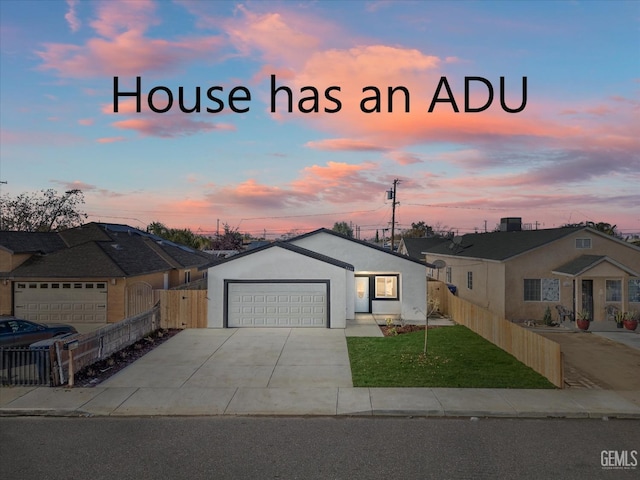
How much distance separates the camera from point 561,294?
24.8 metres

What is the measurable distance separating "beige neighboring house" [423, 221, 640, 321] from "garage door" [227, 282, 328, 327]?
10.3m

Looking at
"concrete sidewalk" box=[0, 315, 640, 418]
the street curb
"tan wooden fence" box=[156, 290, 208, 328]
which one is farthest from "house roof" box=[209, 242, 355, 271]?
the street curb

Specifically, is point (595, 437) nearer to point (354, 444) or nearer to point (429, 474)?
point (429, 474)

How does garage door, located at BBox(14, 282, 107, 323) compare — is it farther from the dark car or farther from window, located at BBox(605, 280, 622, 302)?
window, located at BBox(605, 280, 622, 302)

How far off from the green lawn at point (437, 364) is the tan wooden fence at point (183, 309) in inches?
305

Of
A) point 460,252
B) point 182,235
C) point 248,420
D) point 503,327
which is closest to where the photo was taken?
point 248,420

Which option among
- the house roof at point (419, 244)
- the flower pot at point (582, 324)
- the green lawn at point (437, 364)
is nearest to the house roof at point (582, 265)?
the flower pot at point (582, 324)

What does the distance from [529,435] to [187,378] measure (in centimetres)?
945

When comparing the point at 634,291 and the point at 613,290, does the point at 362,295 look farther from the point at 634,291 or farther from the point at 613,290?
the point at 634,291

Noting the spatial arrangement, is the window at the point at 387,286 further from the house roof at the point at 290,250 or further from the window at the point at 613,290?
the window at the point at 613,290

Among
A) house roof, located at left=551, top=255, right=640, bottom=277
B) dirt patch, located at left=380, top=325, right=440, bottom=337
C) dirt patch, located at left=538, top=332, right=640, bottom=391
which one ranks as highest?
house roof, located at left=551, top=255, right=640, bottom=277

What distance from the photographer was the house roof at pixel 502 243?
25266 mm

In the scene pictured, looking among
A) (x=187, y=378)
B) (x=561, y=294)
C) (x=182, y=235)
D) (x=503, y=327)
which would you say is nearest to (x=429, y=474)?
(x=187, y=378)

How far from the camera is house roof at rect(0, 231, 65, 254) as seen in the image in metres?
23.9
